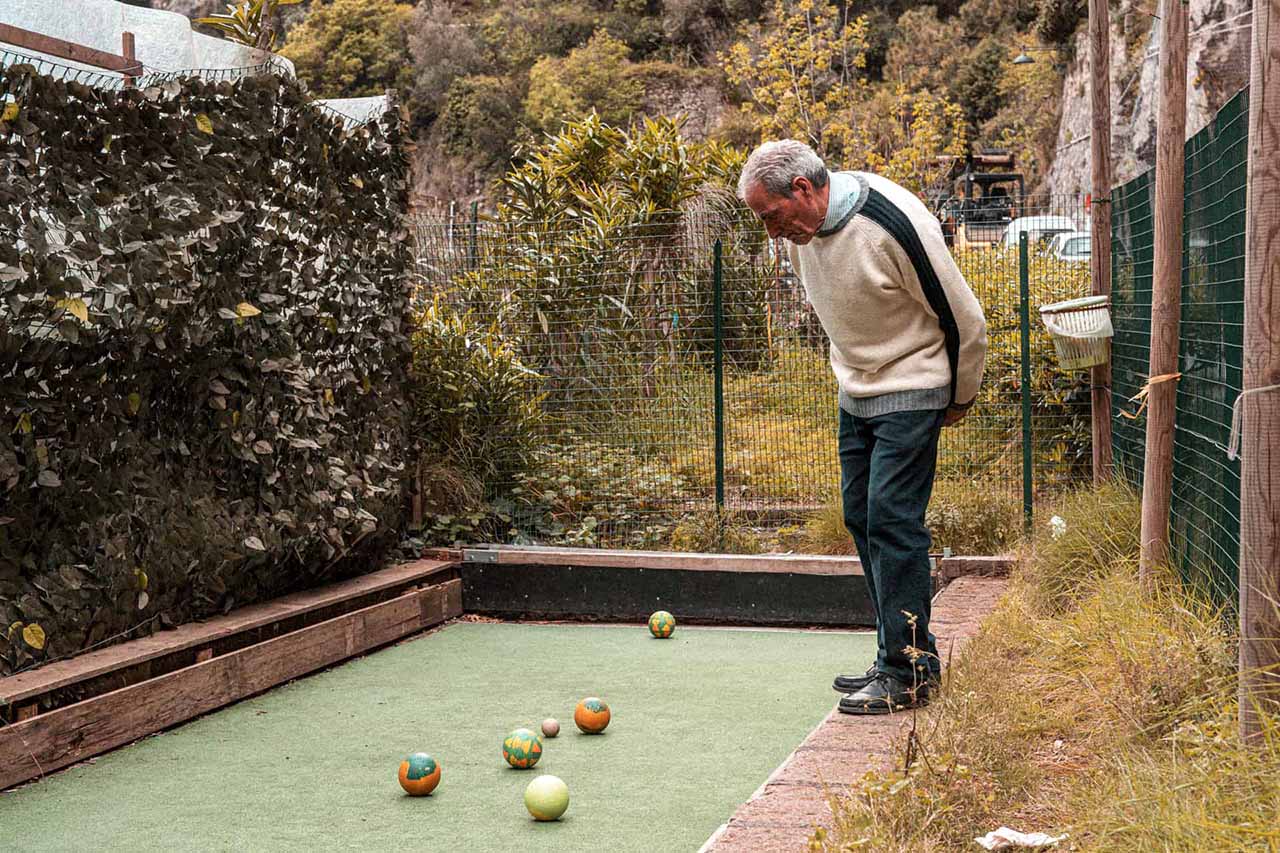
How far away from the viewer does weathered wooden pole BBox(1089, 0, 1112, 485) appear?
7.31 m

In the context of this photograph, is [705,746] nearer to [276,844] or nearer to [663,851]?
[663,851]

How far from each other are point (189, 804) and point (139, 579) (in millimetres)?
1420

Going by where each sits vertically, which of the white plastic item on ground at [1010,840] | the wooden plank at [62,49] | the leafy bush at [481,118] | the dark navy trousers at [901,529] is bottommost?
the white plastic item on ground at [1010,840]

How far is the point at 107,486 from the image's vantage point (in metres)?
5.05

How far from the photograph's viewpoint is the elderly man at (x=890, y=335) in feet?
13.4

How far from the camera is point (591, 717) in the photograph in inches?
186

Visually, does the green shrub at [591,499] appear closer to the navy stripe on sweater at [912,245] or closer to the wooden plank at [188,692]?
the wooden plank at [188,692]

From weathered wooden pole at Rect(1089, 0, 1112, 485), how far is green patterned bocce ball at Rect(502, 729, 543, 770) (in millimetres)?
4166

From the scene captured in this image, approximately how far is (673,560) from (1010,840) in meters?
4.64

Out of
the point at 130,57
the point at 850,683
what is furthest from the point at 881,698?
the point at 130,57

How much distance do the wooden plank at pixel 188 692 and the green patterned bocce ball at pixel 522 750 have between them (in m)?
1.50

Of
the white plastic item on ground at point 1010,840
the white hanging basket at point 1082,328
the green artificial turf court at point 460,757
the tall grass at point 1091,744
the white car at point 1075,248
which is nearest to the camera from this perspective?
the tall grass at point 1091,744

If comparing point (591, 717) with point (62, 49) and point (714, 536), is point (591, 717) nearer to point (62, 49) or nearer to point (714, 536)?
point (714, 536)

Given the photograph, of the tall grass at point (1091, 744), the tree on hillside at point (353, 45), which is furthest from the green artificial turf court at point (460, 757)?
the tree on hillside at point (353, 45)
